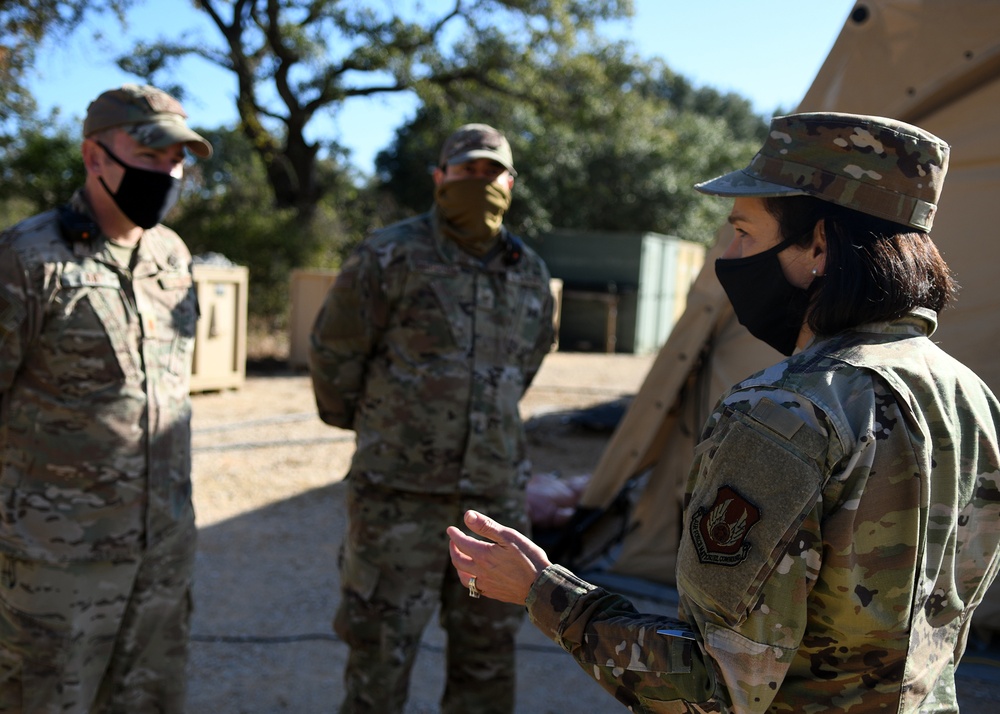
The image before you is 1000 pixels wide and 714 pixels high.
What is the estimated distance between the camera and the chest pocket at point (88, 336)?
8.02 ft

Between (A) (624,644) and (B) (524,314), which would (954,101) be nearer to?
(B) (524,314)

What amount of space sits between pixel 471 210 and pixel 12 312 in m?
1.45

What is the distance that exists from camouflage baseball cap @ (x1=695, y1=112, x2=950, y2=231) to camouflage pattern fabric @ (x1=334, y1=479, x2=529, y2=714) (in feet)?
6.08

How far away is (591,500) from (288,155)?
1291cm

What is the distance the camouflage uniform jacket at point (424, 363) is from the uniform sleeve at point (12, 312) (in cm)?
96

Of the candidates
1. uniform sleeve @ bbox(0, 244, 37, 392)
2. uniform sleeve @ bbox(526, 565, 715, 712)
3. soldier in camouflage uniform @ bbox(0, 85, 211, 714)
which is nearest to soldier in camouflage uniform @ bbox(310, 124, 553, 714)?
soldier in camouflage uniform @ bbox(0, 85, 211, 714)

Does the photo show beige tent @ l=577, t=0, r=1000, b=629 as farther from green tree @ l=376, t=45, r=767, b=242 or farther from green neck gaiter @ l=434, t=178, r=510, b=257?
green tree @ l=376, t=45, r=767, b=242

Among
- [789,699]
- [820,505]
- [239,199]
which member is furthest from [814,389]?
[239,199]

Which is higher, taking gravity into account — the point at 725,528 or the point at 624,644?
the point at 725,528

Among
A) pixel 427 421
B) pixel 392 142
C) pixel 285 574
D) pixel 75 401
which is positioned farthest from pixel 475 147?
pixel 392 142

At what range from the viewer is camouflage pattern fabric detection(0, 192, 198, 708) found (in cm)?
242

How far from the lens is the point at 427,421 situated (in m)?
2.97

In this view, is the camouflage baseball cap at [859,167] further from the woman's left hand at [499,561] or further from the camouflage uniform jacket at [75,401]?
the camouflage uniform jacket at [75,401]

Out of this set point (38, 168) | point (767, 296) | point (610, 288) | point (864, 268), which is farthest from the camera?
point (610, 288)
